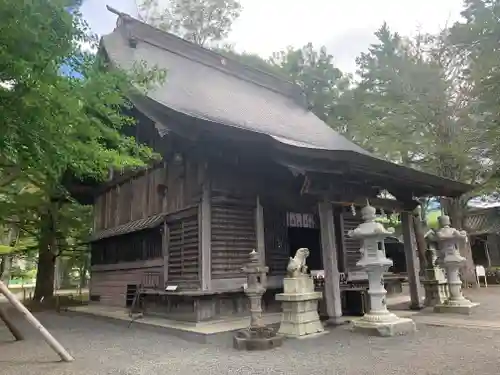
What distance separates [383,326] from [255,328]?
196cm

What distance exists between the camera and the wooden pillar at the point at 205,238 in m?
7.09

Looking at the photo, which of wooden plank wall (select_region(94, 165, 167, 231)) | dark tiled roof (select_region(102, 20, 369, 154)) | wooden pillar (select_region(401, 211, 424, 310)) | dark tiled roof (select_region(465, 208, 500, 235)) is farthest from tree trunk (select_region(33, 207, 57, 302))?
dark tiled roof (select_region(465, 208, 500, 235))

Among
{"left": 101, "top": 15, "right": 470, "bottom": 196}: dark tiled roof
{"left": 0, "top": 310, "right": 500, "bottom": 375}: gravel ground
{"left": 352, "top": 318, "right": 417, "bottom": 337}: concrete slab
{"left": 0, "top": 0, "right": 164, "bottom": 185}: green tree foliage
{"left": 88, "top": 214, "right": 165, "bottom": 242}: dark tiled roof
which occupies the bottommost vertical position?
{"left": 0, "top": 310, "right": 500, "bottom": 375}: gravel ground

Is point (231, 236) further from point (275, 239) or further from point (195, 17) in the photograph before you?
point (195, 17)

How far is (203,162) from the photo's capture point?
24.2 feet

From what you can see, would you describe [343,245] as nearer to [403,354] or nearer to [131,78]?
[403,354]

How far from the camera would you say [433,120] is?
14367mm

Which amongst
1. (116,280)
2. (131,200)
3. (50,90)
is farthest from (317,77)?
(50,90)

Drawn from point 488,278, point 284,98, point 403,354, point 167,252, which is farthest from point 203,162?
point 488,278

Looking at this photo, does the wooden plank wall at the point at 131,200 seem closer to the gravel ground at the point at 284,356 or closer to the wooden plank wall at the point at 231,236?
the wooden plank wall at the point at 231,236

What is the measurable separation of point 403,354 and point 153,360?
3043 mm

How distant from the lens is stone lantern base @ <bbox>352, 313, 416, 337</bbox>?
18.8ft

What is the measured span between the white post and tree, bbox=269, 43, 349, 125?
15249 millimetres

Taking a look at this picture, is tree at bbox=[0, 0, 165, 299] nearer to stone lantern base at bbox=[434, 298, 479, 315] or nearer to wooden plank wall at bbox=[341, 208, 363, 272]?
wooden plank wall at bbox=[341, 208, 363, 272]
